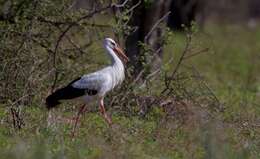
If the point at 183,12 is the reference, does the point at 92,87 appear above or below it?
below

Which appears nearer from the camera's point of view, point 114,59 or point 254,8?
point 114,59

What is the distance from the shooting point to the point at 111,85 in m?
12.0

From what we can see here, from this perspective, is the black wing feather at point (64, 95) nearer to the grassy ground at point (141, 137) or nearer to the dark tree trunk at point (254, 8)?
the grassy ground at point (141, 137)

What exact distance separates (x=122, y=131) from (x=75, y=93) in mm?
860

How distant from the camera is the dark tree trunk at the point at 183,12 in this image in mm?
36250

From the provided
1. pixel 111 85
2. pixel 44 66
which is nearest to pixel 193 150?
pixel 111 85

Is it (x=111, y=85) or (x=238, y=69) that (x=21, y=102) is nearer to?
(x=111, y=85)

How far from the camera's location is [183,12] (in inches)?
1436

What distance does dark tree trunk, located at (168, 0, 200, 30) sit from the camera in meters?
36.2

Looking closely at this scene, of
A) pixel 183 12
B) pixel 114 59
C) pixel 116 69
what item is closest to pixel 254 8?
pixel 183 12

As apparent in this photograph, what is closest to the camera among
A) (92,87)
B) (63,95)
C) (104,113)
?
(63,95)

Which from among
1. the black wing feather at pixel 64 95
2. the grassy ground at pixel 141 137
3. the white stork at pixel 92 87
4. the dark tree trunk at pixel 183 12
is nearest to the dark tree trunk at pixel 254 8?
the dark tree trunk at pixel 183 12

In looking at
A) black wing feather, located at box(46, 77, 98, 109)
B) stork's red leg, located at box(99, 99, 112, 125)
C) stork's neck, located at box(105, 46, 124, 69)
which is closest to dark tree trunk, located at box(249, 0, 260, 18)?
stork's neck, located at box(105, 46, 124, 69)

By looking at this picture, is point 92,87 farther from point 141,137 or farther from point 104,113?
point 141,137
